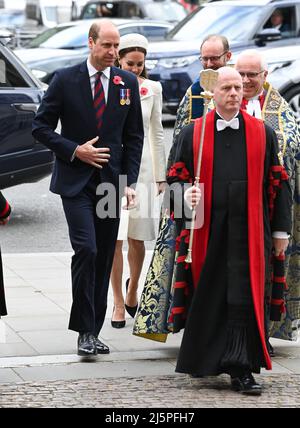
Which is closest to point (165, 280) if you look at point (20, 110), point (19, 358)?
point (19, 358)

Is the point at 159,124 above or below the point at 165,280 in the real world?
above

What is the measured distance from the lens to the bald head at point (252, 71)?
7398 mm

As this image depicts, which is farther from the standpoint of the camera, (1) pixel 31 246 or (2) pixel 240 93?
(1) pixel 31 246

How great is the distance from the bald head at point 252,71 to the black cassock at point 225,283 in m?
0.64

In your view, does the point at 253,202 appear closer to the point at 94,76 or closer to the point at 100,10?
the point at 94,76

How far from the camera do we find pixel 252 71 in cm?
743

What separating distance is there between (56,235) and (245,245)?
5.18m

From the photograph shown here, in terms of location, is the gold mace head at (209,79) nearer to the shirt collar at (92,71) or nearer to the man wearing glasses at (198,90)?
the man wearing glasses at (198,90)

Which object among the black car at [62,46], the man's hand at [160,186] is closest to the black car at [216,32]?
the black car at [62,46]

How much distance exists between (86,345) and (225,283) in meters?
1.04

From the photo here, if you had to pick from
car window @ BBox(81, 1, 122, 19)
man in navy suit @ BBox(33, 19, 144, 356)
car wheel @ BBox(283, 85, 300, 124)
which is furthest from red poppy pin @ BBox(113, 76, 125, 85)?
car window @ BBox(81, 1, 122, 19)

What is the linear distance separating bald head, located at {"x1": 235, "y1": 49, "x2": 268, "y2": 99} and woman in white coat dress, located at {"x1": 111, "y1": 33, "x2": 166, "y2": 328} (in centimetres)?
105

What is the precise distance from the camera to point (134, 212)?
8.52 m
